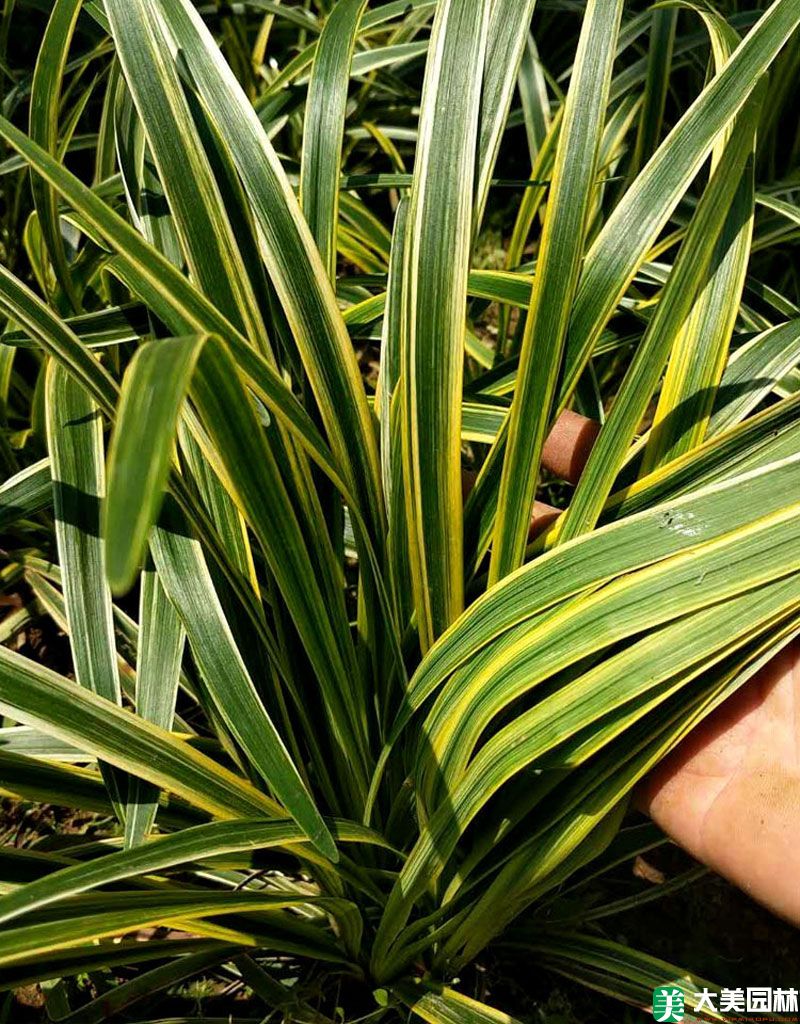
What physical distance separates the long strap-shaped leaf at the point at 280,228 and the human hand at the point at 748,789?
1.58 ft

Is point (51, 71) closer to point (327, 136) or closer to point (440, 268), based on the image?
point (327, 136)

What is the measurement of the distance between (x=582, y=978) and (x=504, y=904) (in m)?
0.21

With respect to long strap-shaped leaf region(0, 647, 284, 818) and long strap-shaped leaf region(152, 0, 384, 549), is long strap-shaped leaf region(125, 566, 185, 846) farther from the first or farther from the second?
long strap-shaped leaf region(152, 0, 384, 549)

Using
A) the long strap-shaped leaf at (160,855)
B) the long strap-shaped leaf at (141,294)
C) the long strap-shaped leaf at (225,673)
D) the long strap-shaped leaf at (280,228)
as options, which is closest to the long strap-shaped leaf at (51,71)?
the long strap-shaped leaf at (280,228)

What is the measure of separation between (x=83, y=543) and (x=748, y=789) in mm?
673

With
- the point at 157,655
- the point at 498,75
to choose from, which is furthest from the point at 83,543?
the point at 498,75

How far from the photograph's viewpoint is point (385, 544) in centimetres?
88

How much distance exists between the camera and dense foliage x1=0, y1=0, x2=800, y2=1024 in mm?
691

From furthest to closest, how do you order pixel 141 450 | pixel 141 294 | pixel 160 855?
pixel 141 294 < pixel 160 855 < pixel 141 450

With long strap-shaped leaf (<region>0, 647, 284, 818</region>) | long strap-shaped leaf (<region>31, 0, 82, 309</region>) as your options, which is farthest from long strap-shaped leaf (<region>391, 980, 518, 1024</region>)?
long strap-shaped leaf (<region>31, 0, 82, 309</region>)
